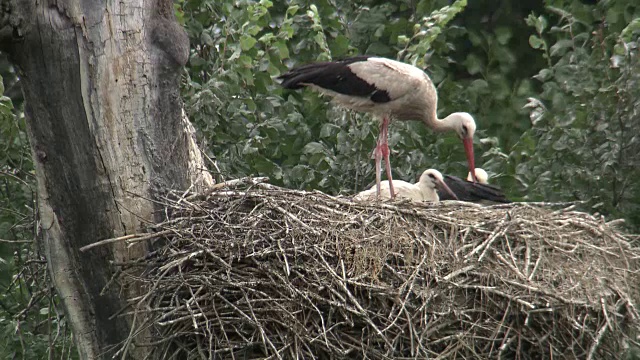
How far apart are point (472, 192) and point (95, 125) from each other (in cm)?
312

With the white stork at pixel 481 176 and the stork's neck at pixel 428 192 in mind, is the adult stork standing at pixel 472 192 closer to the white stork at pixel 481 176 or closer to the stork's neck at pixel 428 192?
the stork's neck at pixel 428 192

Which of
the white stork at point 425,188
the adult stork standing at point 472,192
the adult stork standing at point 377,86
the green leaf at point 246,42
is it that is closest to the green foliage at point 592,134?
the adult stork standing at point 472,192

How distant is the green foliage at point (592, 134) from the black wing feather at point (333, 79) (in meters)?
1.26

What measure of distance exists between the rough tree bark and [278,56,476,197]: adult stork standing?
2.01m

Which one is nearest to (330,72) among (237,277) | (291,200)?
(291,200)

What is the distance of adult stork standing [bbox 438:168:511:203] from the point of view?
8695mm

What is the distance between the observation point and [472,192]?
8844 mm

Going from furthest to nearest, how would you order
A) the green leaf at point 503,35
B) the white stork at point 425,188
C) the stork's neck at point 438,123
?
the green leaf at point 503,35 < the stork's neck at point 438,123 < the white stork at point 425,188

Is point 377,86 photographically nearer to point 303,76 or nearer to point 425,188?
point 303,76

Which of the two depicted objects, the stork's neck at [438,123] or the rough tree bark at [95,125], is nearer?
the rough tree bark at [95,125]

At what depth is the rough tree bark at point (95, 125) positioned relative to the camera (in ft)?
20.9

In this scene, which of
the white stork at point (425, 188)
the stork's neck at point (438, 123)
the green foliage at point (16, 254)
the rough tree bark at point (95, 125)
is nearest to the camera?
the rough tree bark at point (95, 125)

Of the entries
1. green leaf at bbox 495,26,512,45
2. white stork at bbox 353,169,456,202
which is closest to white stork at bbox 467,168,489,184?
white stork at bbox 353,169,456,202

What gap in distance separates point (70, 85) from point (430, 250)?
1.82 m
